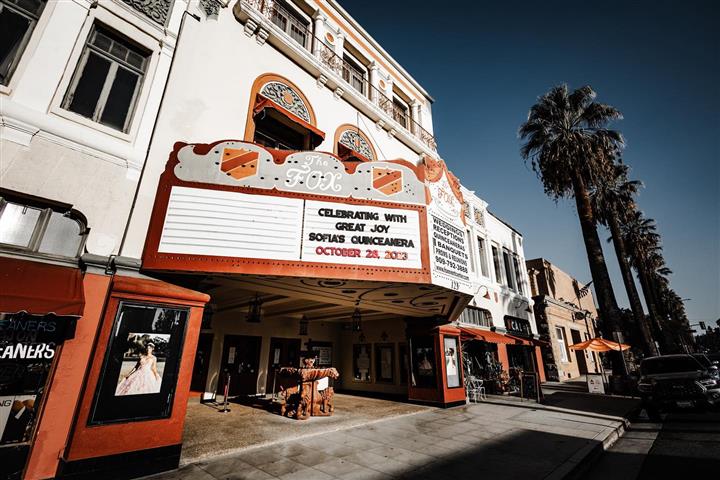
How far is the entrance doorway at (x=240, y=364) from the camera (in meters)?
13.2

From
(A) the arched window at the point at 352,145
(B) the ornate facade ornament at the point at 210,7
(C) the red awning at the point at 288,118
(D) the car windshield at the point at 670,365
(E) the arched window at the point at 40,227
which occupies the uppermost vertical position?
(B) the ornate facade ornament at the point at 210,7

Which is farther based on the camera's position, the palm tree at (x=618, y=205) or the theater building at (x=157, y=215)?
the palm tree at (x=618, y=205)

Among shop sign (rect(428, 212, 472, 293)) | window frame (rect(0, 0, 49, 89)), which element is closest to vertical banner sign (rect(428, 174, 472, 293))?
shop sign (rect(428, 212, 472, 293))

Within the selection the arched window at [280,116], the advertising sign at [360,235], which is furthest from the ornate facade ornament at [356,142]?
the advertising sign at [360,235]

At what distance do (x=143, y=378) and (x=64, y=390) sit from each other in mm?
1017

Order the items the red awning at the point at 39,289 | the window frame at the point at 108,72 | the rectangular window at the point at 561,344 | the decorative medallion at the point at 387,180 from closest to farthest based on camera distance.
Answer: the red awning at the point at 39,289
the window frame at the point at 108,72
the decorative medallion at the point at 387,180
the rectangular window at the point at 561,344

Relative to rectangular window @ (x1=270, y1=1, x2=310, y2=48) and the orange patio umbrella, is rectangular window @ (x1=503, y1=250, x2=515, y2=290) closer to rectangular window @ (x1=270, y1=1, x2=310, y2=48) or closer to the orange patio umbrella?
the orange patio umbrella

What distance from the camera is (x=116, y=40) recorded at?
24.0ft

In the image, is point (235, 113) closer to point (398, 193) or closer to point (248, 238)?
point (248, 238)

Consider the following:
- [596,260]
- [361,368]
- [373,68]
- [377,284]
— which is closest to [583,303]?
[596,260]

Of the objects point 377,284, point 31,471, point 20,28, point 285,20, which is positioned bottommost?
point 31,471

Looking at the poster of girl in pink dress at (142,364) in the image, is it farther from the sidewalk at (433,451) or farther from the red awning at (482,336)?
the red awning at (482,336)

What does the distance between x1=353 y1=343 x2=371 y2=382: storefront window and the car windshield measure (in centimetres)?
1105

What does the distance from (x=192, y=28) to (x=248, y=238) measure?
21.5ft
